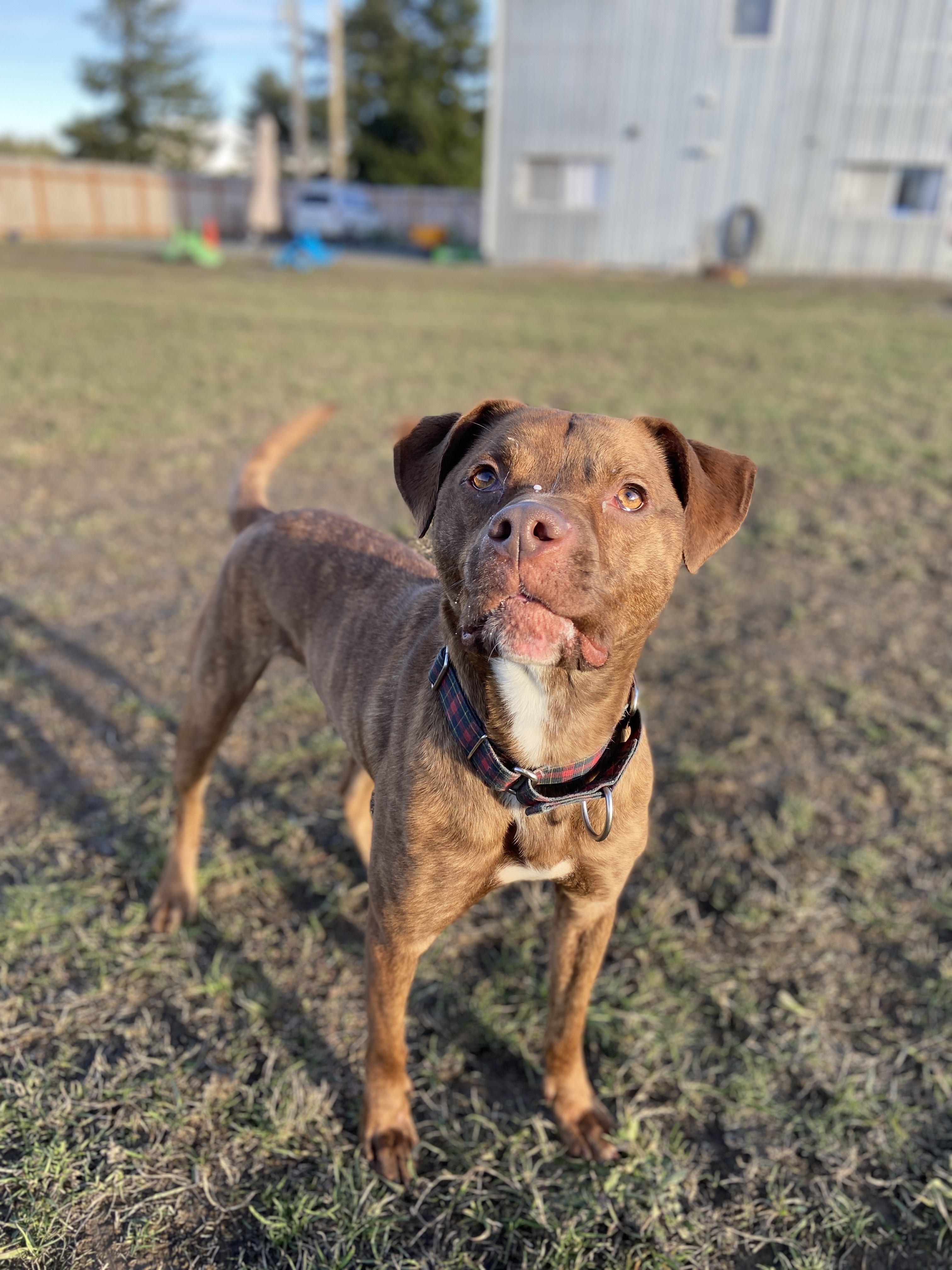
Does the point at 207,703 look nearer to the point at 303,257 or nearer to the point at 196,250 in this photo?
the point at 196,250

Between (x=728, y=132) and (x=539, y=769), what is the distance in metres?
23.5

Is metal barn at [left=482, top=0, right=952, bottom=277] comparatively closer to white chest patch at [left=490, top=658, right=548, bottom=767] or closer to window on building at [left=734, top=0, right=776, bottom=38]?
window on building at [left=734, top=0, right=776, bottom=38]

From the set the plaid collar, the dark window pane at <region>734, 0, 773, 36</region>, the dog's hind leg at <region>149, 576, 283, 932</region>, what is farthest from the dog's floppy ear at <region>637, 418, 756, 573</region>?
the dark window pane at <region>734, 0, 773, 36</region>

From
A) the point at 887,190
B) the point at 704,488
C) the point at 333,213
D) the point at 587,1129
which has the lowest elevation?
the point at 587,1129

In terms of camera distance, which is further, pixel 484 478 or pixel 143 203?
pixel 143 203

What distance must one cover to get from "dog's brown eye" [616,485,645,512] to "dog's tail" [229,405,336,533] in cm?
158

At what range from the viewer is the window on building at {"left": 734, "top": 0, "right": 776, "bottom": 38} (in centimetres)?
1989

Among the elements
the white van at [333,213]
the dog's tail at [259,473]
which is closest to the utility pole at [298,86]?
the white van at [333,213]

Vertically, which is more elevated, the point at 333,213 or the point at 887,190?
the point at 887,190

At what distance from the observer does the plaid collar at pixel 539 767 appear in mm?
1879

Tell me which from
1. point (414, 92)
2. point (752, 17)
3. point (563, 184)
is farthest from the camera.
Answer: point (414, 92)

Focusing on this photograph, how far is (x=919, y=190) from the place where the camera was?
21203mm

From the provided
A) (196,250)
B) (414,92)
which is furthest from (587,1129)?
(414,92)

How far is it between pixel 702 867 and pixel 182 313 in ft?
43.2
